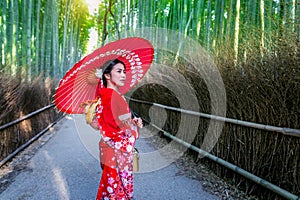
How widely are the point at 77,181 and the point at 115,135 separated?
1.74 m

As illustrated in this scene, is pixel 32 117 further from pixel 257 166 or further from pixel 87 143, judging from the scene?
pixel 257 166

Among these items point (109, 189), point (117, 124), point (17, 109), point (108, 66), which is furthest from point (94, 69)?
point (17, 109)

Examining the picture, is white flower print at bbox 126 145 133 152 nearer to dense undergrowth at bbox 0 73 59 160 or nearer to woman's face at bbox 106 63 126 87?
woman's face at bbox 106 63 126 87

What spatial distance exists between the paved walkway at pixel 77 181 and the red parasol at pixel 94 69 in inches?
43.5

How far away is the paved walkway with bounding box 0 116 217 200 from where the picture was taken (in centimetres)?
324

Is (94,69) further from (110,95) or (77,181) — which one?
(77,181)

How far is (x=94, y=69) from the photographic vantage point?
2.49 m

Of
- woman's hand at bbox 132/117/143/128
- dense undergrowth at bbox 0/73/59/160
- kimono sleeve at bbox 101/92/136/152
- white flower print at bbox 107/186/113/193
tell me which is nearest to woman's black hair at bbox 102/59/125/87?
kimono sleeve at bbox 101/92/136/152

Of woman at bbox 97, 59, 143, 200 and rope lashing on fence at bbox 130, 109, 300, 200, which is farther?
rope lashing on fence at bbox 130, 109, 300, 200

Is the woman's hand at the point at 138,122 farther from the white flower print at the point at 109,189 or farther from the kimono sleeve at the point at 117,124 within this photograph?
the white flower print at the point at 109,189

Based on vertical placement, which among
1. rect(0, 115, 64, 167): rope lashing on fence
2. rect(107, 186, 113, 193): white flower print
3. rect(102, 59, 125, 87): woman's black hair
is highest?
rect(102, 59, 125, 87): woman's black hair

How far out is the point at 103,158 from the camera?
7.54 feet

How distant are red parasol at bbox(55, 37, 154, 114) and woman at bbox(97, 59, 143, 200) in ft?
0.52

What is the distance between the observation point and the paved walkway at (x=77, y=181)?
3.24 metres
